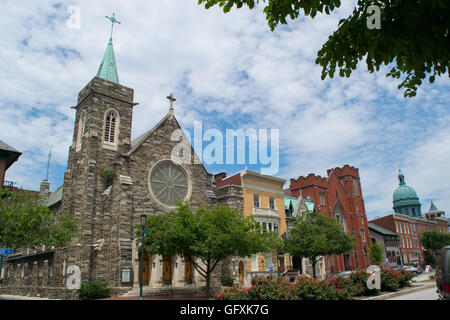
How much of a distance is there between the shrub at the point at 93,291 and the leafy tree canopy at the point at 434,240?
69.9m

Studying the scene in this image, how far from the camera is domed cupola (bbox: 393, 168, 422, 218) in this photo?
97.2m

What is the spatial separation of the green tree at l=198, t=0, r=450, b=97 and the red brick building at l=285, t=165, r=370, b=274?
1810 inches

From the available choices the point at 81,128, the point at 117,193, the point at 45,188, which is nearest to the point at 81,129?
the point at 81,128

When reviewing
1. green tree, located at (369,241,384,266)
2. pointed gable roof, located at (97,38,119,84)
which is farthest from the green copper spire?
green tree, located at (369,241,384,266)

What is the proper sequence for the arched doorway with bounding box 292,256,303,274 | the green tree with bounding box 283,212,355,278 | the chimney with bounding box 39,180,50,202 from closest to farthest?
the green tree with bounding box 283,212,355,278, the arched doorway with bounding box 292,256,303,274, the chimney with bounding box 39,180,50,202

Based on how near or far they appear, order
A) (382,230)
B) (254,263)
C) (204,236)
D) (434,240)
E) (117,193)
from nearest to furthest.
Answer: (204,236)
(117,193)
(254,263)
(382,230)
(434,240)

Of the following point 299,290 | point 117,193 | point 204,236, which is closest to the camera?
point 299,290

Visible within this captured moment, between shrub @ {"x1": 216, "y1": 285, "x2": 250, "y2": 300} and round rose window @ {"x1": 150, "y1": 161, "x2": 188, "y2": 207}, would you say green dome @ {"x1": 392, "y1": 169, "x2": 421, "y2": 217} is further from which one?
shrub @ {"x1": 216, "y1": 285, "x2": 250, "y2": 300}

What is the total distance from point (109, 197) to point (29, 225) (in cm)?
701

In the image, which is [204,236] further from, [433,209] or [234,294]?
[433,209]

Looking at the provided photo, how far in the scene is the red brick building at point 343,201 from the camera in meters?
51.6

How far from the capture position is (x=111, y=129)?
3141 centimetres

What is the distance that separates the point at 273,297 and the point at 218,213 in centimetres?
966

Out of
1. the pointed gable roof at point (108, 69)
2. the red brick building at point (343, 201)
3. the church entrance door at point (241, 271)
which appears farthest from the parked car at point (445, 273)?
the red brick building at point (343, 201)
